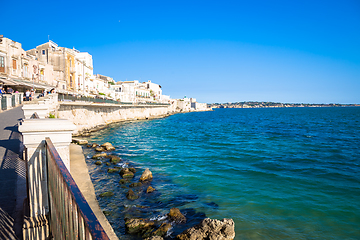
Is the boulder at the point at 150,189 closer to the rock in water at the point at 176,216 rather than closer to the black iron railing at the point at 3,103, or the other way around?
the rock in water at the point at 176,216

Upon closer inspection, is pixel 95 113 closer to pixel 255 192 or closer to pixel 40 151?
pixel 255 192

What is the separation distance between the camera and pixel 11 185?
18.7 ft

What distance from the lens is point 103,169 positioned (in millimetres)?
13430

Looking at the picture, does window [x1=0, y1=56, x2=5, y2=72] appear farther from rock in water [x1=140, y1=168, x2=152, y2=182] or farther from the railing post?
the railing post

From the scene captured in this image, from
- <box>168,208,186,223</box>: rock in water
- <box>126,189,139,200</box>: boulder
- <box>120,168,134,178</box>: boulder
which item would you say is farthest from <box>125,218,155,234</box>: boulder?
<box>120,168,134,178</box>: boulder

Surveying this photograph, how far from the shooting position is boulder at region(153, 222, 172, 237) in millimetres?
6961

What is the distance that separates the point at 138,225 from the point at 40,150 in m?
5.16

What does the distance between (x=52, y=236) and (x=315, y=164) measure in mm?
17095

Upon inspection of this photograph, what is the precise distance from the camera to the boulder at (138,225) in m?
7.10

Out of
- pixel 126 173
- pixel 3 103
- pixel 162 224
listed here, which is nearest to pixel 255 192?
pixel 162 224

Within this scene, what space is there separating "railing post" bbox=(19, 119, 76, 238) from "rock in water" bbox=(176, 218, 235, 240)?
4.54 meters

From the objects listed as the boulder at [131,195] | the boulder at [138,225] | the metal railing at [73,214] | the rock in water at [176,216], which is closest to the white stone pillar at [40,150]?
the metal railing at [73,214]

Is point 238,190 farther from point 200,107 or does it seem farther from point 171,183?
point 200,107

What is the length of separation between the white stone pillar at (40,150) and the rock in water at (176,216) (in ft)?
17.6
